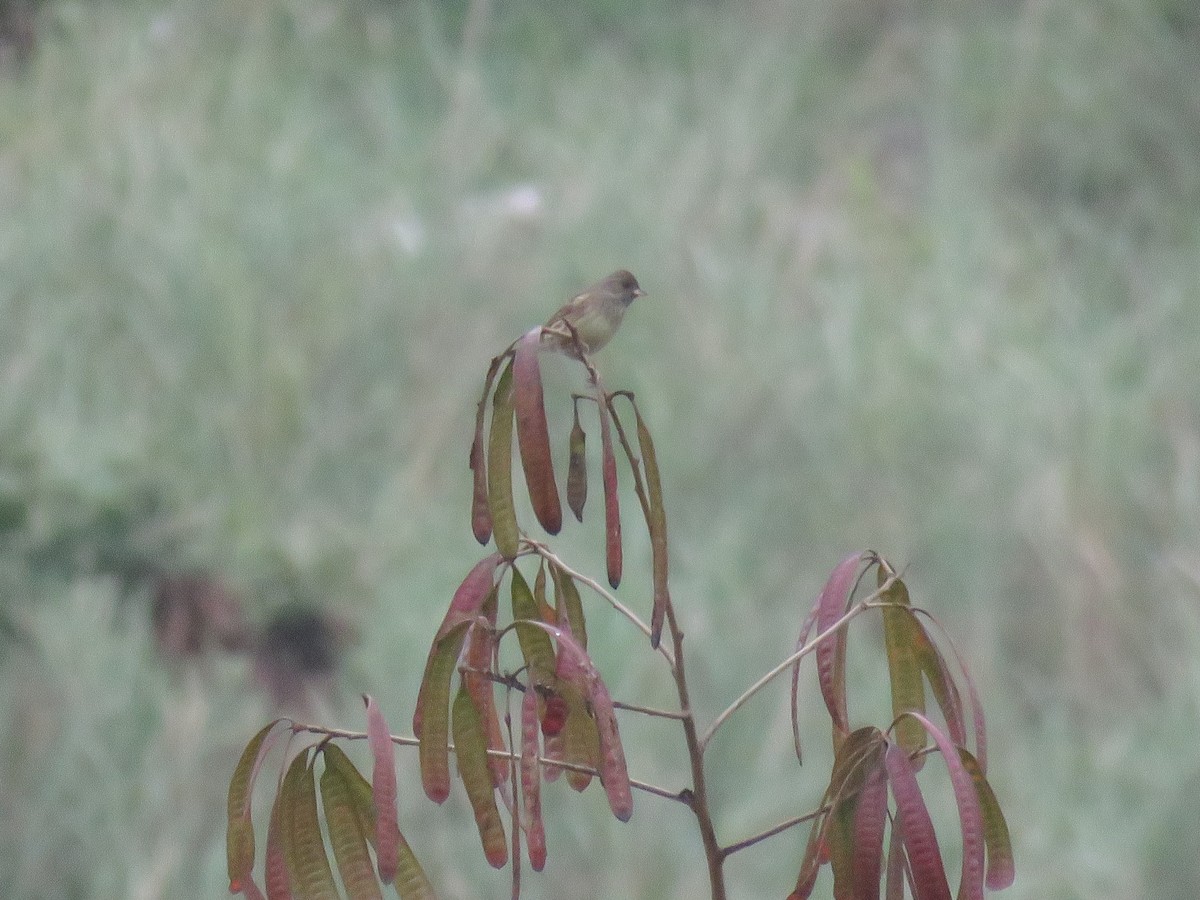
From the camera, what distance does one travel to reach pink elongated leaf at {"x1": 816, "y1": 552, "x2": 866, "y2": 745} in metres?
1.05

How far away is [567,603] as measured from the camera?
1089 mm

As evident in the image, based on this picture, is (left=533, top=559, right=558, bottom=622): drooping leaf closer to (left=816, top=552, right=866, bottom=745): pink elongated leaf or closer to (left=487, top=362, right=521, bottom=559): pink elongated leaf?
(left=487, top=362, right=521, bottom=559): pink elongated leaf

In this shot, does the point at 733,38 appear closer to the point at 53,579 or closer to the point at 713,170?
the point at 713,170

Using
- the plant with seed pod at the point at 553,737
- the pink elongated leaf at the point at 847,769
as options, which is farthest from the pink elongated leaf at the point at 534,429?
the pink elongated leaf at the point at 847,769

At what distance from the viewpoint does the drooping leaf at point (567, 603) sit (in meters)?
1.08

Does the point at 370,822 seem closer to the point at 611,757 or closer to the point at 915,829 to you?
the point at 611,757

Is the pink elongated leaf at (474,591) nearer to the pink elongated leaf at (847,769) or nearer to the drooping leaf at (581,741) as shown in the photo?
the drooping leaf at (581,741)

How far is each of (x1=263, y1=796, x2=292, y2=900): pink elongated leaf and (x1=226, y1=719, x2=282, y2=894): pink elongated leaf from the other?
0.04ft

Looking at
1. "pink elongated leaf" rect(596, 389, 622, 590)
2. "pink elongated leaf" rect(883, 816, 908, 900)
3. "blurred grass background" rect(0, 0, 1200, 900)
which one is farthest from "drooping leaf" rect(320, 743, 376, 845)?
"blurred grass background" rect(0, 0, 1200, 900)

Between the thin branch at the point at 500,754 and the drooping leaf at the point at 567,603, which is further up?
the drooping leaf at the point at 567,603

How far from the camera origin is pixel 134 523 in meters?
3.92

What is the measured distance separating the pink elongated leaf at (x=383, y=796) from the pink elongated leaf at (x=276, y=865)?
0.33ft

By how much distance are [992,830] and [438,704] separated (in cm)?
33

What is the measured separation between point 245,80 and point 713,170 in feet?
5.54
